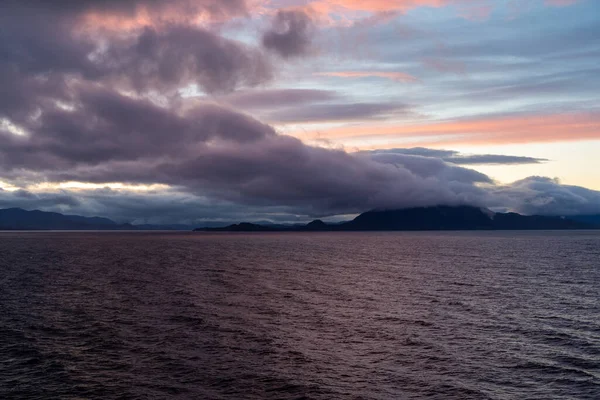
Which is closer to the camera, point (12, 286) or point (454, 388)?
point (454, 388)

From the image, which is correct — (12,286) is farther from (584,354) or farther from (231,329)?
(584,354)

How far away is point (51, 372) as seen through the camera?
3853 cm

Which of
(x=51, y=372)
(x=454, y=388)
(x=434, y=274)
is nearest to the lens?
(x=454, y=388)

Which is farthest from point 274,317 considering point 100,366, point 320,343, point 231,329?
point 100,366

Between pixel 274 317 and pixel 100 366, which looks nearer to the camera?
pixel 100 366

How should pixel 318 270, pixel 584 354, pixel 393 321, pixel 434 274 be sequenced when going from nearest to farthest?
pixel 584 354
pixel 393 321
pixel 434 274
pixel 318 270

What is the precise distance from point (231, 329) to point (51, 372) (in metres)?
19.3

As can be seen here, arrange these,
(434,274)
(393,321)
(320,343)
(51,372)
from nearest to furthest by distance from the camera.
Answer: (51,372)
(320,343)
(393,321)
(434,274)

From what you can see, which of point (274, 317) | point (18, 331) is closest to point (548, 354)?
point (274, 317)

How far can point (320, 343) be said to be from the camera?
4812cm

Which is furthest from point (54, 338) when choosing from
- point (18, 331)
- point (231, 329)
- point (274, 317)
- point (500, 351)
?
point (500, 351)

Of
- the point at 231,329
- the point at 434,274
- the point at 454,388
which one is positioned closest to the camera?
the point at 454,388

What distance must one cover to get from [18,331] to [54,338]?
5.70m

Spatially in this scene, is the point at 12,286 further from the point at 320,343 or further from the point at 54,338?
the point at 320,343
